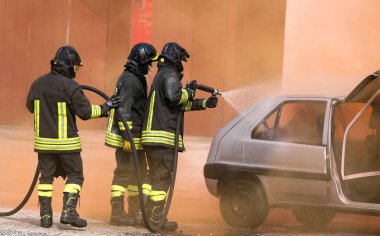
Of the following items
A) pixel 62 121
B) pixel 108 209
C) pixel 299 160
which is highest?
pixel 62 121

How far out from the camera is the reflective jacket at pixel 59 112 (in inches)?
299

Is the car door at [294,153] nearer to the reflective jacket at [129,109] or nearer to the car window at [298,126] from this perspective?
the car window at [298,126]

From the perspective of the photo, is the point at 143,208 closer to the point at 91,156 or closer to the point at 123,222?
the point at 123,222

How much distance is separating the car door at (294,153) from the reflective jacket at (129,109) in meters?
0.95

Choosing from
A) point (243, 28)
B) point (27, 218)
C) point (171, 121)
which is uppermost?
point (243, 28)

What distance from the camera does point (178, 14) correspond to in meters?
17.3

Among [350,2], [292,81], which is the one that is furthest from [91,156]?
[350,2]

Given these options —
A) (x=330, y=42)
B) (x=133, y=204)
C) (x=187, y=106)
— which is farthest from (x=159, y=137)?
(x=330, y=42)

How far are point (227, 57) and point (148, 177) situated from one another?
894 cm

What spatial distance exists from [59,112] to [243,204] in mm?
1757

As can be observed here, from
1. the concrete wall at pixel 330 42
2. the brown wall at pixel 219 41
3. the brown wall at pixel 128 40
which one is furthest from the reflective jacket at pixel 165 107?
the brown wall at pixel 219 41

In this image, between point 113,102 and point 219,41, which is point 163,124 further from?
point 219,41

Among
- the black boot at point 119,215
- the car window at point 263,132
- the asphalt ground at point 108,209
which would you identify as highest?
the car window at point 263,132

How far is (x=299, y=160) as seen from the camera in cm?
766
